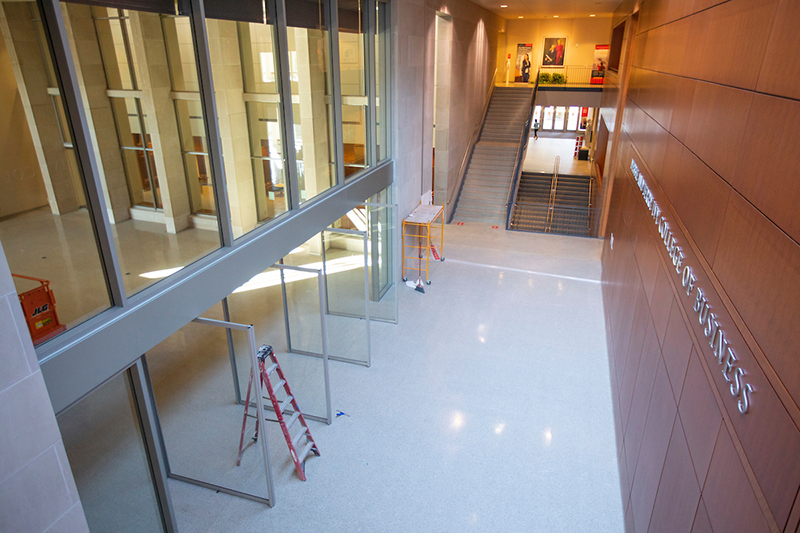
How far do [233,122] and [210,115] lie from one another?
49cm

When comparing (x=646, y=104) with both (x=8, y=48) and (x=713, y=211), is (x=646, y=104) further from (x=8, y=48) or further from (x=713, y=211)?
(x=8, y=48)

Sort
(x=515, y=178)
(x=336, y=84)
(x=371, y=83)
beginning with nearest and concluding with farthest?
(x=336, y=84)
(x=371, y=83)
(x=515, y=178)

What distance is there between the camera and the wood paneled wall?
222cm

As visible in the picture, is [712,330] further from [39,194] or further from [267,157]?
[267,157]

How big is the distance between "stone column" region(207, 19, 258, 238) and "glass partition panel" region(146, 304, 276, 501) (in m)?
1.32

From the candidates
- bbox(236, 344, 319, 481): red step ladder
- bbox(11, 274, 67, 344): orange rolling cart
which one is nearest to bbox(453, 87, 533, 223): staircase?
bbox(236, 344, 319, 481): red step ladder

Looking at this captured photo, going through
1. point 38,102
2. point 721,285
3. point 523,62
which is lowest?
point 721,285

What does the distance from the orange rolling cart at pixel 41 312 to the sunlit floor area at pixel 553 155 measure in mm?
20543

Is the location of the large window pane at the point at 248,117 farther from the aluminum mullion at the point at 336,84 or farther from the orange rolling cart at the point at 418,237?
the orange rolling cart at the point at 418,237

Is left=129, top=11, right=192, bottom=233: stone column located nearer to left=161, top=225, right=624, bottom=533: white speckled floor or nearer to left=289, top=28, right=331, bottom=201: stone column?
left=289, top=28, right=331, bottom=201: stone column

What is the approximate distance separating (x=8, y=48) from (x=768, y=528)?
476 centimetres

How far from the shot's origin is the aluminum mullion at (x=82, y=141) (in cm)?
314

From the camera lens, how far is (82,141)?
3.37 meters

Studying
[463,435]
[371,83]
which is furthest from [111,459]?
[371,83]
